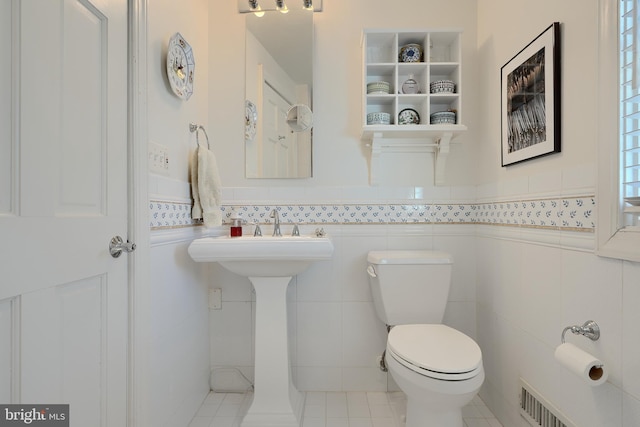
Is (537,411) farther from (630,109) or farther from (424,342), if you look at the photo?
(630,109)

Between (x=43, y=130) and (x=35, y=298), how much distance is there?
0.40m

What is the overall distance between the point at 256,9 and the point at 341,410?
86.3 inches

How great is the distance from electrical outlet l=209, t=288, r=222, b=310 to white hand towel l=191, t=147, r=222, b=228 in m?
0.43

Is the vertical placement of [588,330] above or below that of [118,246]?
below

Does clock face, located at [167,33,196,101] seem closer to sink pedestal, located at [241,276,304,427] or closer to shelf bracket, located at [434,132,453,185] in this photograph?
sink pedestal, located at [241,276,304,427]

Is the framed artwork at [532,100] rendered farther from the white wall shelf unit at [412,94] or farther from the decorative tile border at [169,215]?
the decorative tile border at [169,215]

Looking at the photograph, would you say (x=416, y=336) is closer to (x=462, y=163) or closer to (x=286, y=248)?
(x=286, y=248)

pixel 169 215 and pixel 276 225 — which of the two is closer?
pixel 169 215

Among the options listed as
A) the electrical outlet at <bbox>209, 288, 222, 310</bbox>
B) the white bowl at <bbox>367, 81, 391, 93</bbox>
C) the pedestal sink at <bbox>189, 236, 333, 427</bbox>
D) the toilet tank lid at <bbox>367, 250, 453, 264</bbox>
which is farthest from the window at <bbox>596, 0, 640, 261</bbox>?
the electrical outlet at <bbox>209, 288, 222, 310</bbox>

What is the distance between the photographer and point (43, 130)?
82 cm

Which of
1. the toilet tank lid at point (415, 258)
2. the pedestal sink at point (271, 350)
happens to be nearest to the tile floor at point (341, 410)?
the pedestal sink at point (271, 350)

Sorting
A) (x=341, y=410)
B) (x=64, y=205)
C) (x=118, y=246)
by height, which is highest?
(x=64, y=205)

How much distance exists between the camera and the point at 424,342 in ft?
4.50

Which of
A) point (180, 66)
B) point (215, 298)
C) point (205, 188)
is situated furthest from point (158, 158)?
point (215, 298)
